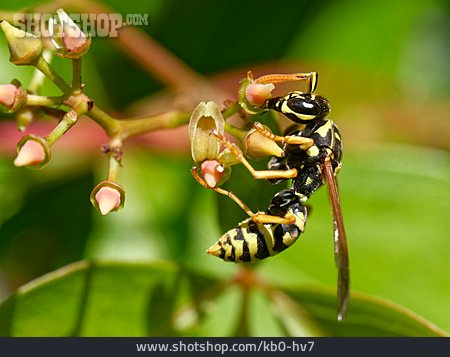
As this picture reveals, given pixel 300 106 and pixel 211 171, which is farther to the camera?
pixel 300 106

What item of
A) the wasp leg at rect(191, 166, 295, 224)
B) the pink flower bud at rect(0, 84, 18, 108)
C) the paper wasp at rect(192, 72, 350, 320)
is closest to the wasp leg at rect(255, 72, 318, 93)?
the paper wasp at rect(192, 72, 350, 320)

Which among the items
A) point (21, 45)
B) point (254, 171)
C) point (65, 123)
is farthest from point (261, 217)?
point (21, 45)

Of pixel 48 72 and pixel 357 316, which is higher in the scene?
pixel 48 72

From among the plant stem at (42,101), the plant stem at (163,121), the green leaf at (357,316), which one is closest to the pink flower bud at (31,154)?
the plant stem at (42,101)

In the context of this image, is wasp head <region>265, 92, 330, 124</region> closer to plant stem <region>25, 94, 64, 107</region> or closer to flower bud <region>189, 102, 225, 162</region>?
flower bud <region>189, 102, 225, 162</region>

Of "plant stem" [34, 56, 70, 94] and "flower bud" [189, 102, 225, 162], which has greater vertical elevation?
"plant stem" [34, 56, 70, 94]

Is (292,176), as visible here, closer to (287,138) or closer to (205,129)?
(287,138)

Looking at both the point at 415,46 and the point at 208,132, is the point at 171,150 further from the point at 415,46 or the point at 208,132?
the point at 415,46
